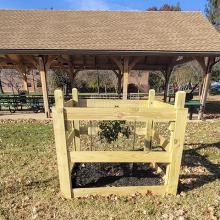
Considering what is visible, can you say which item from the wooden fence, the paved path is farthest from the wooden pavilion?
the wooden fence

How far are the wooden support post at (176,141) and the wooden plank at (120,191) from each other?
19 cm

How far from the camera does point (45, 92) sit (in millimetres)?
10539

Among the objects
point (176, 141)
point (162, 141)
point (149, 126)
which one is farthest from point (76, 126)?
point (176, 141)

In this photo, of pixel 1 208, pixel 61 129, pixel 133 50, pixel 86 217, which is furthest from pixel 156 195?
pixel 133 50

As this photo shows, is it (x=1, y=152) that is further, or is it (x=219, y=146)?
(x=219, y=146)

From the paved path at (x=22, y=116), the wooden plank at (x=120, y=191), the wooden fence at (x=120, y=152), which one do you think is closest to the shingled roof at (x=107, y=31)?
the paved path at (x=22, y=116)

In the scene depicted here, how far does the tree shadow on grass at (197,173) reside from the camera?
15.6 ft

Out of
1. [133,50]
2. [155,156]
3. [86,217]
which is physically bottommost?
[86,217]

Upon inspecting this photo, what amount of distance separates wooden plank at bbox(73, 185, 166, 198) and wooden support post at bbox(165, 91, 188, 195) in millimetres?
193

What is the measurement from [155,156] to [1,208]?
269cm

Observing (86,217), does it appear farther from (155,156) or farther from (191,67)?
(191,67)

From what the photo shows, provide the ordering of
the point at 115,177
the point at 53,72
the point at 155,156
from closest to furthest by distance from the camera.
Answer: the point at 155,156, the point at 115,177, the point at 53,72

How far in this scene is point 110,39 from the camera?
11.3 metres

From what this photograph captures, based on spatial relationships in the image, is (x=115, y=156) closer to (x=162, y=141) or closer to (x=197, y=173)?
(x=162, y=141)
